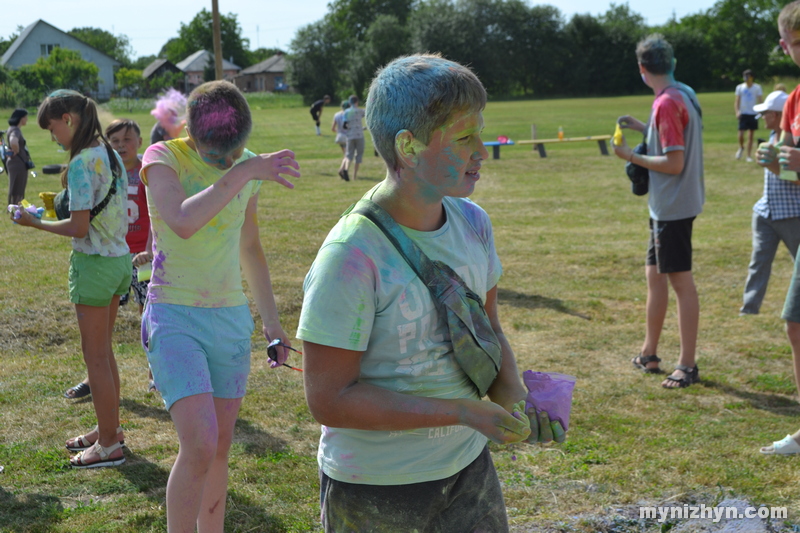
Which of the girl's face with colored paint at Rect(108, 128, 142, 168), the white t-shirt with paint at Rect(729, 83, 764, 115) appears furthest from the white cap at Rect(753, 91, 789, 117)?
the white t-shirt with paint at Rect(729, 83, 764, 115)

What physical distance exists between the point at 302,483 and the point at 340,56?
77722 mm

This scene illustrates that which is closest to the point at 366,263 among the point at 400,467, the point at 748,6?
the point at 400,467

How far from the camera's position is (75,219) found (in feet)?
12.9

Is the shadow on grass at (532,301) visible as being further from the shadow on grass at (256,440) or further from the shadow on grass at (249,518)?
the shadow on grass at (249,518)

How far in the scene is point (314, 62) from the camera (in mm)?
76375

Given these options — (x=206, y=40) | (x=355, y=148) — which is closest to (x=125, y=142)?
(x=355, y=148)

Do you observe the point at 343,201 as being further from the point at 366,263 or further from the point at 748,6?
the point at 748,6

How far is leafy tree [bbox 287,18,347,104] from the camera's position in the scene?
75.9m

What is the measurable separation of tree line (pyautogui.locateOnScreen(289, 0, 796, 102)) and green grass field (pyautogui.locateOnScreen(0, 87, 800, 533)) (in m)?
61.0

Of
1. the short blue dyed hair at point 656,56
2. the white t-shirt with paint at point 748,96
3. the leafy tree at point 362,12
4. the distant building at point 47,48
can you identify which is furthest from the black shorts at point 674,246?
the leafy tree at point 362,12

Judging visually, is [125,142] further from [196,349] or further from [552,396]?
[552,396]

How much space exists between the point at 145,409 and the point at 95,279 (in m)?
1.42

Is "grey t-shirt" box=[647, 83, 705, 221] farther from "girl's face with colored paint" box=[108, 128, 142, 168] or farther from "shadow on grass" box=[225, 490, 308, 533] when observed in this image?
"girl's face with colored paint" box=[108, 128, 142, 168]

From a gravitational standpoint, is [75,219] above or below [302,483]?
above
